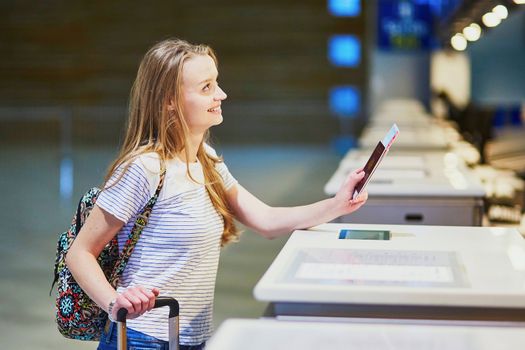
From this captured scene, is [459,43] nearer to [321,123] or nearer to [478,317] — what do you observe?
[321,123]

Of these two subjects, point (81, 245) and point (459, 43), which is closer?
point (81, 245)

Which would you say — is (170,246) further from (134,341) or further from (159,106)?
(159,106)

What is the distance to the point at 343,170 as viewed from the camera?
5062 mm

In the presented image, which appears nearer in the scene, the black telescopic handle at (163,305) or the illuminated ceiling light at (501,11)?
the black telescopic handle at (163,305)

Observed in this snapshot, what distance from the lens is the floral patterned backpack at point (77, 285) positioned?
7.88 feet

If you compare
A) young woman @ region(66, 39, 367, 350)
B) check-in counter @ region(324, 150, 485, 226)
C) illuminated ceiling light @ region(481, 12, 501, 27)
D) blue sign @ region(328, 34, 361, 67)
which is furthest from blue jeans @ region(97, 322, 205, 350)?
blue sign @ region(328, 34, 361, 67)

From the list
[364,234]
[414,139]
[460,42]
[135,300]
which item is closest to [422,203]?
[364,234]

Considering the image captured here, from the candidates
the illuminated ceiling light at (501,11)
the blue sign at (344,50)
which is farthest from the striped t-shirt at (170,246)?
the blue sign at (344,50)

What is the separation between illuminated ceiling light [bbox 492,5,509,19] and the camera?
7.14m

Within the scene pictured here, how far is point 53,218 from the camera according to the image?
909 cm

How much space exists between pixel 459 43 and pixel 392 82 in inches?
258

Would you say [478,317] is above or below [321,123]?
above

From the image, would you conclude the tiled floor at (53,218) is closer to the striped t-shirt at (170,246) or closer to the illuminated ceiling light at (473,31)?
the illuminated ceiling light at (473,31)

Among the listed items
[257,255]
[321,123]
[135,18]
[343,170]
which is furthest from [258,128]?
[343,170]
